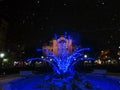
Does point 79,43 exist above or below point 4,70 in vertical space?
above

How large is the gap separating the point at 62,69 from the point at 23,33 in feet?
98.1

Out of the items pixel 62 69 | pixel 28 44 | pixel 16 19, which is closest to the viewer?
pixel 62 69

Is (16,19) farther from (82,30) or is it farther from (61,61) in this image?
(61,61)

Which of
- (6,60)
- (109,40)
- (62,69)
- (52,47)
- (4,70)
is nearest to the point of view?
(62,69)

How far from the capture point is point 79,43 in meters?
72.2

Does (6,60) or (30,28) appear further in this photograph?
(6,60)

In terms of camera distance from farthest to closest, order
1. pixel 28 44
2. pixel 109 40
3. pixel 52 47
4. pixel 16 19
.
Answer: pixel 109 40 < pixel 52 47 < pixel 28 44 < pixel 16 19

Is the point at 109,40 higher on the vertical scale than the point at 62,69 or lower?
higher

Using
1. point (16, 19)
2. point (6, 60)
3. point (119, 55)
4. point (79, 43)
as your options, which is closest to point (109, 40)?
point (119, 55)

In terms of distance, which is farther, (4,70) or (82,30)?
(82,30)

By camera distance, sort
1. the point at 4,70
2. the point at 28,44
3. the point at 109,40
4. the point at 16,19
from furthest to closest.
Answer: the point at 109,40 → the point at 28,44 → the point at 16,19 → the point at 4,70

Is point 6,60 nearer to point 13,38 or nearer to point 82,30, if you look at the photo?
point 13,38

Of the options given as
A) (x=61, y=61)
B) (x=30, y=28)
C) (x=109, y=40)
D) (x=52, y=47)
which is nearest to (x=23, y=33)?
(x=30, y=28)

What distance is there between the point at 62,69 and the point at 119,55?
64102 mm
